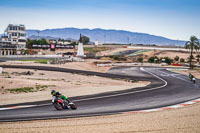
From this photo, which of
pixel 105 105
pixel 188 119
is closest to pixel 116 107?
pixel 105 105

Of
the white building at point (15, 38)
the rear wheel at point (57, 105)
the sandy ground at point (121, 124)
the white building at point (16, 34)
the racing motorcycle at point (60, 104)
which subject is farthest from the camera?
the white building at point (16, 34)

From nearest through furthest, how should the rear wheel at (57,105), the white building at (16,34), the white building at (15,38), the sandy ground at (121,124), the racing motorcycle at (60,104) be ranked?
the sandy ground at (121,124) < the racing motorcycle at (60,104) < the rear wheel at (57,105) < the white building at (15,38) < the white building at (16,34)

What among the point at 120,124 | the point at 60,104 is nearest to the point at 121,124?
the point at 120,124

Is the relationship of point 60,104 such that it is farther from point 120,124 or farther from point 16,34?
point 16,34

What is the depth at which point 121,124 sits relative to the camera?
1461cm

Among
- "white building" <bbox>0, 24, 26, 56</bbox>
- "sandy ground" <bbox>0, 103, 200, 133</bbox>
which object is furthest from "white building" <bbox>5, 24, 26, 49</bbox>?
"sandy ground" <bbox>0, 103, 200, 133</bbox>

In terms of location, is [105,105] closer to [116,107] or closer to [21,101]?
[116,107]

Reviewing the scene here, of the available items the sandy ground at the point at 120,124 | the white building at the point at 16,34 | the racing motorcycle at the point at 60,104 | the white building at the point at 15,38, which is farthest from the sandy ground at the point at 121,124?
the white building at the point at 16,34

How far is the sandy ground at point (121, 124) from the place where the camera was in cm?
1339

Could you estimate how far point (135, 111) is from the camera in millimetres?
18234

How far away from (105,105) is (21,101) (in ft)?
21.8

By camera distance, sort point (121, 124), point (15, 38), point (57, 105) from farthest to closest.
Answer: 1. point (15, 38)
2. point (57, 105)
3. point (121, 124)

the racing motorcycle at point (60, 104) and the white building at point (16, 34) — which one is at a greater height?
the white building at point (16, 34)

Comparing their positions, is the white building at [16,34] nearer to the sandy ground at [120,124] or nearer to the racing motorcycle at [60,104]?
the racing motorcycle at [60,104]
